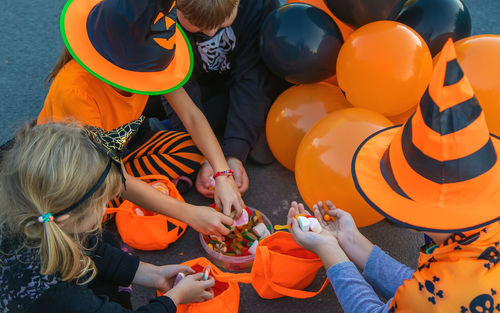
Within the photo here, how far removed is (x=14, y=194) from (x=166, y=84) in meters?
0.64

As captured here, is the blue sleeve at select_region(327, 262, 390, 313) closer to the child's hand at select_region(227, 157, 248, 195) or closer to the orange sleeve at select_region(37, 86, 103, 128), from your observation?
the child's hand at select_region(227, 157, 248, 195)

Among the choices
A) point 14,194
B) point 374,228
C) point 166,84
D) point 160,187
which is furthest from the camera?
point 374,228

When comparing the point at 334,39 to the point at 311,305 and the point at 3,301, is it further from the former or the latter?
the point at 3,301

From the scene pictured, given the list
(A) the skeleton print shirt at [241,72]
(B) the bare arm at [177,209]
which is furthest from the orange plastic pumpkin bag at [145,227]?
(A) the skeleton print shirt at [241,72]

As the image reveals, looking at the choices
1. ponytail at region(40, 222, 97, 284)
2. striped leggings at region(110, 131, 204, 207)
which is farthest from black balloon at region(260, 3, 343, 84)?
ponytail at region(40, 222, 97, 284)

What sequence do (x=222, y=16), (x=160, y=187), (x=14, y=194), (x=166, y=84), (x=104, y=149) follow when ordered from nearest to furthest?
(x=14, y=194)
(x=104, y=149)
(x=166, y=84)
(x=222, y=16)
(x=160, y=187)

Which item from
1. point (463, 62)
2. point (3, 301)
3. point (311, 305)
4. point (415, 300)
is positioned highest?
point (463, 62)

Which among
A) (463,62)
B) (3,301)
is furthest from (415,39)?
(3,301)

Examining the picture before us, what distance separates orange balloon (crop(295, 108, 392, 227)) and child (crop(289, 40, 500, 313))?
390 millimetres

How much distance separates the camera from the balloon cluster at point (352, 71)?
1527 millimetres

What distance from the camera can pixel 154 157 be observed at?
1897mm

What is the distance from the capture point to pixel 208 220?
61.1 inches

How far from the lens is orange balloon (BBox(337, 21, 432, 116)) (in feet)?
5.00

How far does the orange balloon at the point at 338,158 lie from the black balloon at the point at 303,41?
24 centimetres
